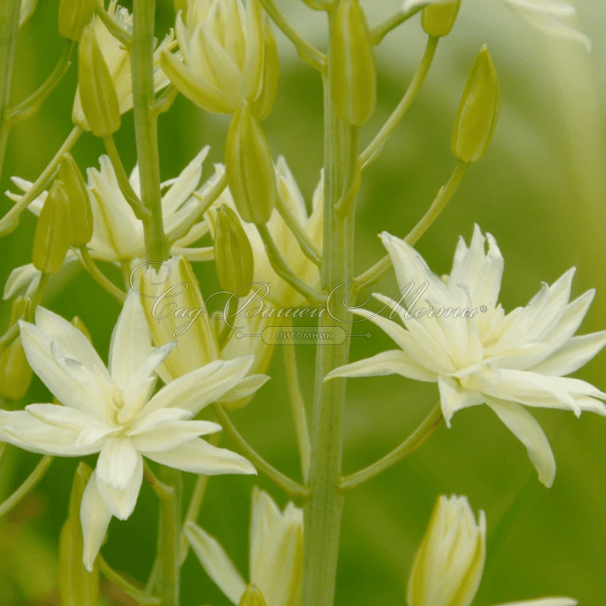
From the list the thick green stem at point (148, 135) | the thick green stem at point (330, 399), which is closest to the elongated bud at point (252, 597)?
the thick green stem at point (330, 399)

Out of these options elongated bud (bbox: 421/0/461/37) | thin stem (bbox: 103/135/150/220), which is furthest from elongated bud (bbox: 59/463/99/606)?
elongated bud (bbox: 421/0/461/37)

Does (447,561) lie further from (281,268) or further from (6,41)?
(6,41)

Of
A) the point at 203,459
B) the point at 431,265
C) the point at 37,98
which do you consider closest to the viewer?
the point at 203,459

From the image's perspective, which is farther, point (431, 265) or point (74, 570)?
point (431, 265)

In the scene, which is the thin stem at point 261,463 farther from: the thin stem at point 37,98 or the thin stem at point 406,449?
the thin stem at point 37,98

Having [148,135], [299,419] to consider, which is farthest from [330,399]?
[148,135]

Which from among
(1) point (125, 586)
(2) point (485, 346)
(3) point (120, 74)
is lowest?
(1) point (125, 586)

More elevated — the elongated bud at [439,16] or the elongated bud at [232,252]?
the elongated bud at [439,16]

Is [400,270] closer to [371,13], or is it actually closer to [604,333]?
[604,333]
